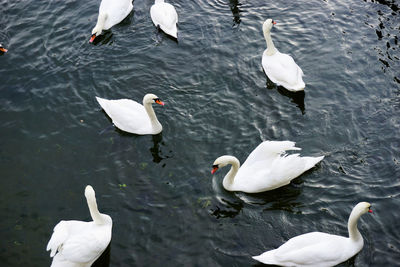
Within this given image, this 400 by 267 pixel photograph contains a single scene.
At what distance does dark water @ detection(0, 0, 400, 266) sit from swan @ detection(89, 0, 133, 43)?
0.34 metres

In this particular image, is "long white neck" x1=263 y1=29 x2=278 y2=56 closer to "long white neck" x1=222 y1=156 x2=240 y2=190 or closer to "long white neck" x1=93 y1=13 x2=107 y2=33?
"long white neck" x1=222 y1=156 x2=240 y2=190

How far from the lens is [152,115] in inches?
432

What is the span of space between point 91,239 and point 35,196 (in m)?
2.15

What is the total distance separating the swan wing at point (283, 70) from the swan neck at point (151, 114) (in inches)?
138

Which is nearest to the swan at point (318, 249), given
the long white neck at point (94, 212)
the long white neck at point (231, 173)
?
the long white neck at point (231, 173)

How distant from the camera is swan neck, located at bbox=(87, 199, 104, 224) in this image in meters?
8.52

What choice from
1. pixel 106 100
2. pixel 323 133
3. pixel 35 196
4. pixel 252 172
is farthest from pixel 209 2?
pixel 35 196

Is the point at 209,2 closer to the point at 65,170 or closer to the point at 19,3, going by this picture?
the point at 19,3

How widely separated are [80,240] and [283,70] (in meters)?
6.79

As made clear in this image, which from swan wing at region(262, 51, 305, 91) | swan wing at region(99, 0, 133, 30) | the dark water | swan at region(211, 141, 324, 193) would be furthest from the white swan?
swan at region(211, 141, 324, 193)

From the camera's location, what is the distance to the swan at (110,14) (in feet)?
46.5

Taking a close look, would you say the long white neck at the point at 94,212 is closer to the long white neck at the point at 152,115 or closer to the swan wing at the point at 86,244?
the swan wing at the point at 86,244

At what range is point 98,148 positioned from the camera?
35.6 ft

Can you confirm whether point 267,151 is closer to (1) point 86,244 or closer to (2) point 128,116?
(2) point 128,116
